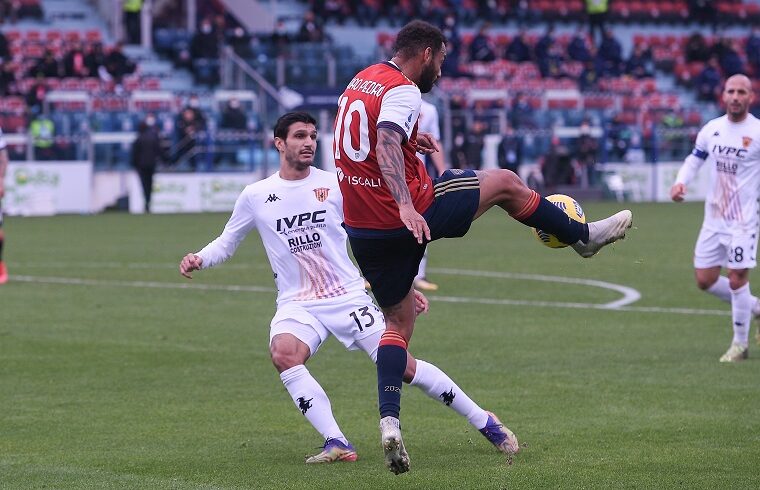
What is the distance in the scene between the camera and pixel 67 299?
53.3ft

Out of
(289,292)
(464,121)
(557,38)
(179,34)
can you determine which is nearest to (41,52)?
(179,34)

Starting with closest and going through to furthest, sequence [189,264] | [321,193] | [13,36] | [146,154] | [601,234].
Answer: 1. [601,234]
2. [189,264]
3. [321,193]
4. [146,154]
5. [13,36]

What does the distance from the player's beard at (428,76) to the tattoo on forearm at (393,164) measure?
1.51ft

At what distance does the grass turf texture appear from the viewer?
7.33 m

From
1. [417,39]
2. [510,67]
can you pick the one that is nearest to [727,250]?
[417,39]

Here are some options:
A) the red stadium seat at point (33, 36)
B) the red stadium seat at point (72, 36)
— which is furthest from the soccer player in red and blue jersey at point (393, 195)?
the red stadium seat at point (33, 36)

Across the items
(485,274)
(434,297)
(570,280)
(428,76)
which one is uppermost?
(428,76)

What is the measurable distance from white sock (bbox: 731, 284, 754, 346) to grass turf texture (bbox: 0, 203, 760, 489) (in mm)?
309

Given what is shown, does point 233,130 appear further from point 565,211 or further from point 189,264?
point 565,211

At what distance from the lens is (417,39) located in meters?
6.88

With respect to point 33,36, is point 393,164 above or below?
above

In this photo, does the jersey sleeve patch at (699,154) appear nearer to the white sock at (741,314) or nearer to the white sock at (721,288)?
the white sock at (721,288)

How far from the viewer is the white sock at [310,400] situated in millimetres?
7703

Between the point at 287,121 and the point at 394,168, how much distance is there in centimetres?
158
